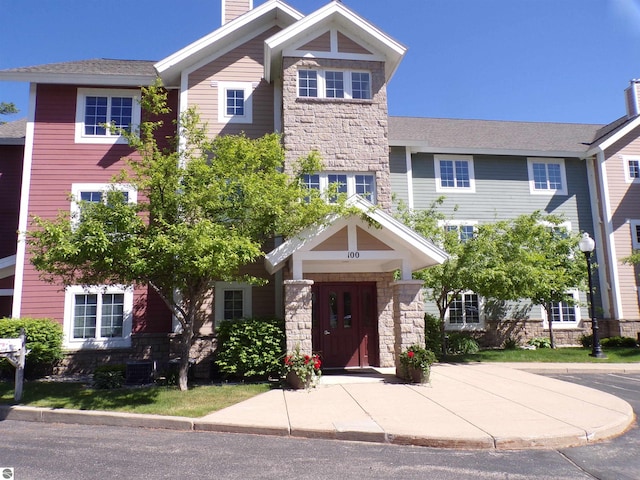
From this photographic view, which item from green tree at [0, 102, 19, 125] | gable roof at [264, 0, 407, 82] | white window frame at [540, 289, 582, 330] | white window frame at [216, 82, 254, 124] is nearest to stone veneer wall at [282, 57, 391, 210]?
gable roof at [264, 0, 407, 82]

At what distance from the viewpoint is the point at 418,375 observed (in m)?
10.5

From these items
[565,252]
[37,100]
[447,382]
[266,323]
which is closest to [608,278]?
[565,252]

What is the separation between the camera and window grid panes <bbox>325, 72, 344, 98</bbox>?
46.7 feet

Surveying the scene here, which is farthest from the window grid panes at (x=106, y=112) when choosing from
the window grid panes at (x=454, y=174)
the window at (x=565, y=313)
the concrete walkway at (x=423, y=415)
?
the window at (x=565, y=313)

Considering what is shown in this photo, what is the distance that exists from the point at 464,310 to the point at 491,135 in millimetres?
8549

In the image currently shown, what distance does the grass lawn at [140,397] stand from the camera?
834 cm

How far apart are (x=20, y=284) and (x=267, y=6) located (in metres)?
11.5

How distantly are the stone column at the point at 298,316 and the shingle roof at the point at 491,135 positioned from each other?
9455mm

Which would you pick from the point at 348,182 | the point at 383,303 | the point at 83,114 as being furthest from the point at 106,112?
the point at 383,303

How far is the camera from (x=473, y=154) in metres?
19.8

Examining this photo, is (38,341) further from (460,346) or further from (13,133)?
(460,346)

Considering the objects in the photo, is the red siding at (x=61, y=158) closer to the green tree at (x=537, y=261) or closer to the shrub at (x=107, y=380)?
the shrub at (x=107, y=380)

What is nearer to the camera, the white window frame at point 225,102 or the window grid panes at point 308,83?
the window grid panes at point 308,83

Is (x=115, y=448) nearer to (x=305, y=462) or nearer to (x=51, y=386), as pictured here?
(x=305, y=462)
